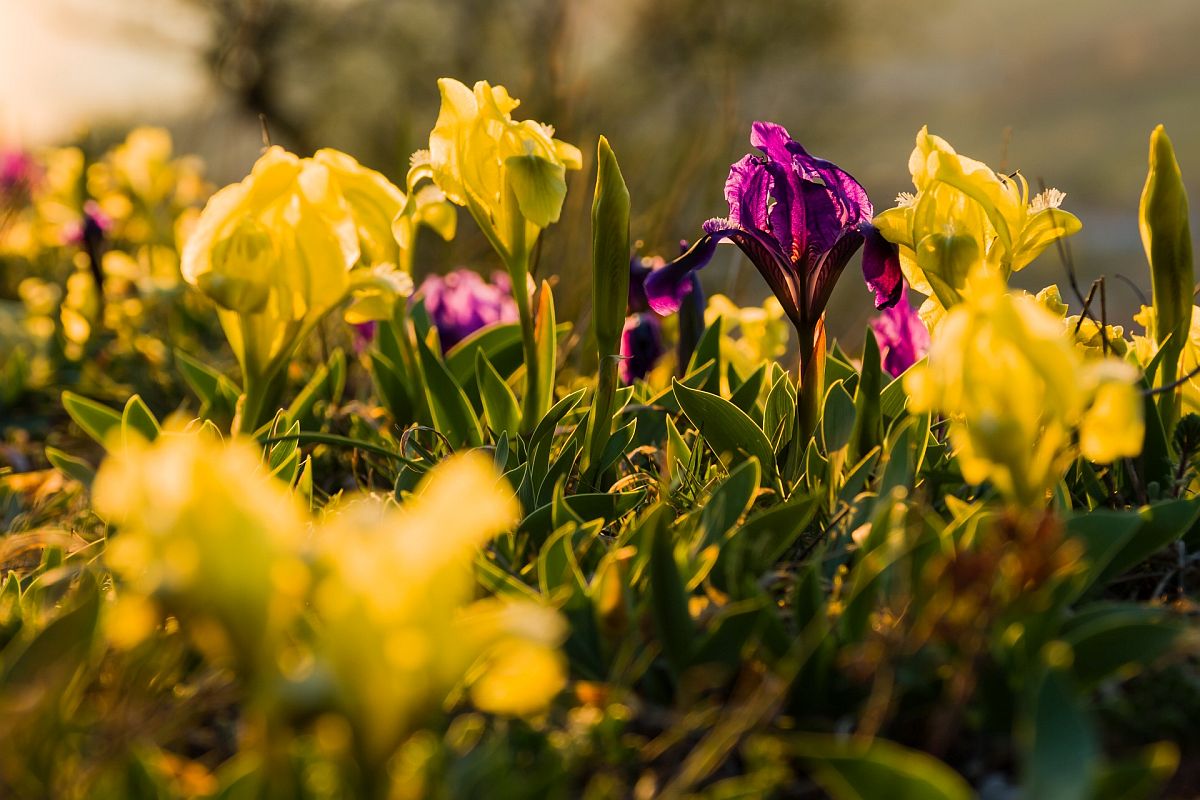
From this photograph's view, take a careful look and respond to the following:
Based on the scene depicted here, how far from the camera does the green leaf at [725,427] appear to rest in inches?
64.7

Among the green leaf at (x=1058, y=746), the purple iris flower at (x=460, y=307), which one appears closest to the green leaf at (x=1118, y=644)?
the green leaf at (x=1058, y=746)

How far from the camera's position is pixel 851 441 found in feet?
5.35

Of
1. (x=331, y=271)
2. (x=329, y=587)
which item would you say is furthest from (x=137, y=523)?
(x=331, y=271)

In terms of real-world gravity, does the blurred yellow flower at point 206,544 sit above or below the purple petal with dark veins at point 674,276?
below

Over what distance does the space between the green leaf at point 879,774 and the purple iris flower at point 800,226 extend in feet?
2.86

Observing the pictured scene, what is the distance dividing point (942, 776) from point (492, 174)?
3.87ft

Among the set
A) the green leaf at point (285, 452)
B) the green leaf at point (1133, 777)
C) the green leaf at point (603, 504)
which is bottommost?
the green leaf at point (285, 452)

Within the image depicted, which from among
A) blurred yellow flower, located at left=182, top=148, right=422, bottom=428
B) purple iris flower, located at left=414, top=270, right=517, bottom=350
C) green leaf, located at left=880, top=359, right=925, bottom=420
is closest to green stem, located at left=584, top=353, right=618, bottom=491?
blurred yellow flower, located at left=182, top=148, right=422, bottom=428

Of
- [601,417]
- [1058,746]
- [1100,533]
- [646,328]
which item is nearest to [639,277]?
[646,328]

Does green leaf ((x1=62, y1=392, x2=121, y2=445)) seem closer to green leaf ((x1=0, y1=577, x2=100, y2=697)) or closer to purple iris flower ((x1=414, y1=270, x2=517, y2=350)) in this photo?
purple iris flower ((x1=414, y1=270, x2=517, y2=350))

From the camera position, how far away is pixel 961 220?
157 centimetres

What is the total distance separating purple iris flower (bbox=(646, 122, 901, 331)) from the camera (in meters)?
1.61

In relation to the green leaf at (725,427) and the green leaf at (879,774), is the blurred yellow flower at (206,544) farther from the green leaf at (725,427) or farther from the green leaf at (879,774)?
the green leaf at (725,427)

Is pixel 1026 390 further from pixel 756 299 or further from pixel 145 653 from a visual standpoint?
pixel 756 299
